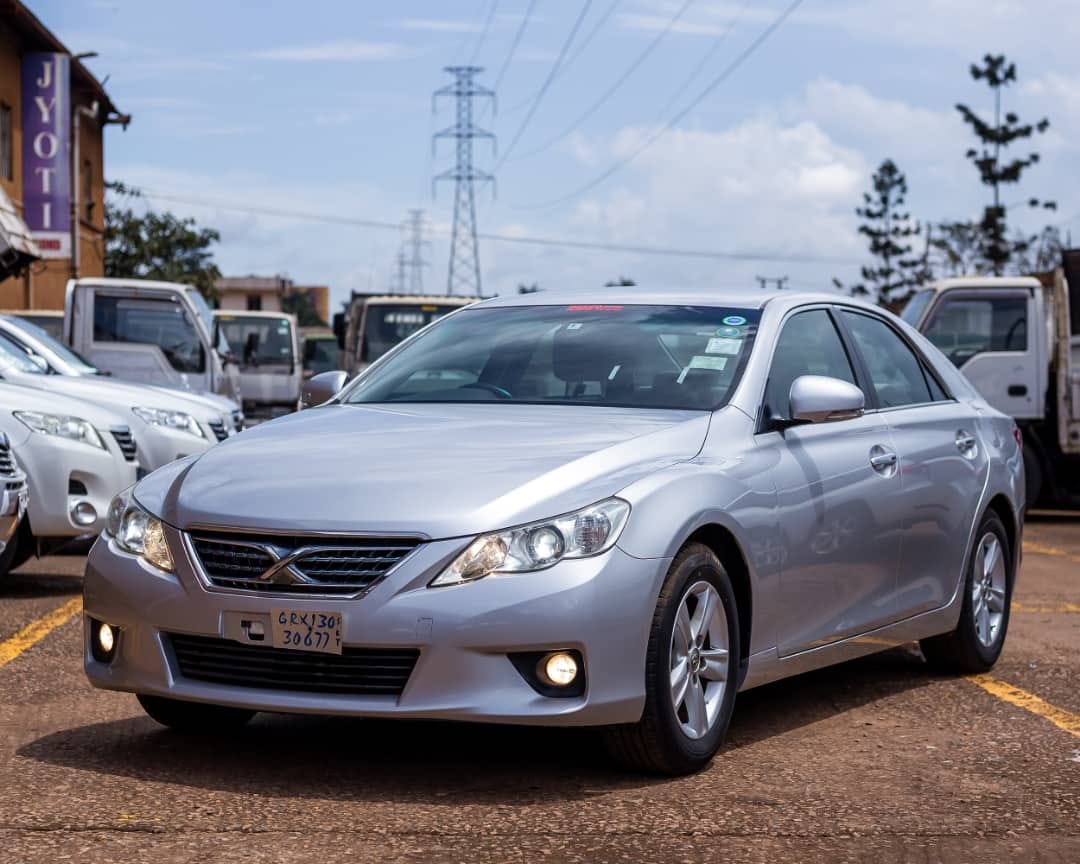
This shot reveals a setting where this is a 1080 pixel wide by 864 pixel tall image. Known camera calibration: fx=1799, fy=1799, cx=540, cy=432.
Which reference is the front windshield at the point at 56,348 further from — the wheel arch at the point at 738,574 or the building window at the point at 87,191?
the building window at the point at 87,191

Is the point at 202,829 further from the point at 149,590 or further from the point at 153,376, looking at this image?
the point at 153,376

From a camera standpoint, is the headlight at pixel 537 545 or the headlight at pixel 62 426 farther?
the headlight at pixel 62 426

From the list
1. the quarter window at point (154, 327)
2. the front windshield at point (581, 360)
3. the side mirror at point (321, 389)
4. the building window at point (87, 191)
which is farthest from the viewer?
the building window at point (87, 191)

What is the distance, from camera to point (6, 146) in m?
33.1

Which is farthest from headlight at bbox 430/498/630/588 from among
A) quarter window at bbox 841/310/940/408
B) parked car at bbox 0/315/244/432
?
parked car at bbox 0/315/244/432

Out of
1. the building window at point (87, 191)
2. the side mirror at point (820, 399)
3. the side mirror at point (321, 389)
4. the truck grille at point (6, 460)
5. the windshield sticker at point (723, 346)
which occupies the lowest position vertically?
the truck grille at point (6, 460)

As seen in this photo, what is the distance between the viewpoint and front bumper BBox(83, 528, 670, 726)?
481 centimetres

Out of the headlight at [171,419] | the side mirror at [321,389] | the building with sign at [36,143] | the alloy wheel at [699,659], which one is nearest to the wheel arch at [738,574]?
the alloy wheel at [699,659]

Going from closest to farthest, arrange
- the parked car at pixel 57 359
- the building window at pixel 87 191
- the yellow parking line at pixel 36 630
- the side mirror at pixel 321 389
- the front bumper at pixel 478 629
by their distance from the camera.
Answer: the front bumper at pixel 478 629
the side mirror at pixel 321 389
the yellow parking line at pixel 36 630
the parked car at pixel 57 359
the building window at pixel 87 191

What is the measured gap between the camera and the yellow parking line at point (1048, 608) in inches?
388

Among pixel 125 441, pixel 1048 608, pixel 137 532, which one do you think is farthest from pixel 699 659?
pixel 125 441

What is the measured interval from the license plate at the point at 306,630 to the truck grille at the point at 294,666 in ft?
0.10

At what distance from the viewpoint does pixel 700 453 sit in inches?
217

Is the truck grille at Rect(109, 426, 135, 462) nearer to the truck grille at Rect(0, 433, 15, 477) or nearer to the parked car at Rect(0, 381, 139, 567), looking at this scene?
the parked car at Rect(0, 381, 139, 567)
